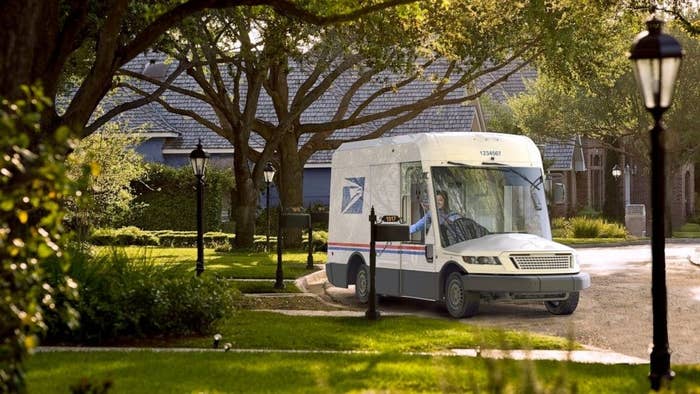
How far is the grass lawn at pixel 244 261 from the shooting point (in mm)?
25453

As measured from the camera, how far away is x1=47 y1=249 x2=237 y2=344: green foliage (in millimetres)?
13312

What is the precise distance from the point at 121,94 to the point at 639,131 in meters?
21.5

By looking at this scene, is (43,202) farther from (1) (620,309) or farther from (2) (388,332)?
(1) (620,309)

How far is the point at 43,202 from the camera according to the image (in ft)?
21.0

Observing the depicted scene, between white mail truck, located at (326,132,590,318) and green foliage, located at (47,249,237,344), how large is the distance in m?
4.84

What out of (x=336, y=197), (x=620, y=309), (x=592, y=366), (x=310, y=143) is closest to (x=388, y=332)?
(x=592, y=366)

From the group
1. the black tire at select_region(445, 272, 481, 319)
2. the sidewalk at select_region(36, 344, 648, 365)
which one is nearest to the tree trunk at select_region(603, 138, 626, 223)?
the black tire at select_region(445, 272, 481, 319)

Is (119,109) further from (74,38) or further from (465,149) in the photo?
(74,38)

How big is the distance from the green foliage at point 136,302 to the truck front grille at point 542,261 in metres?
5.20

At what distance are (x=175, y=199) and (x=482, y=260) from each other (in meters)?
26.3

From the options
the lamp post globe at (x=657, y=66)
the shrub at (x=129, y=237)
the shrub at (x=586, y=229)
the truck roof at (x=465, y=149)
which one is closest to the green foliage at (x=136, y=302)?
the truck roof at (x=465, y=149)

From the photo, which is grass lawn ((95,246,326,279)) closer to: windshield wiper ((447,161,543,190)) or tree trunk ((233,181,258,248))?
tree trunk ((233,181,258,248))

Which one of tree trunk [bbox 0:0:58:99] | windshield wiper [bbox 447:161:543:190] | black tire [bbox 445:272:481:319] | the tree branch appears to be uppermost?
the tree branch

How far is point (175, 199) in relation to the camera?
43.1 metres
